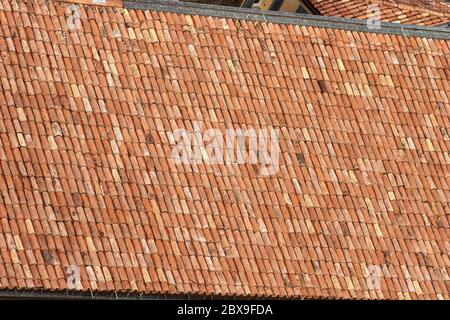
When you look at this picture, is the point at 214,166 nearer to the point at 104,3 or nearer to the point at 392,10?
the point at 104,3

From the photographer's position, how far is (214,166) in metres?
35.7

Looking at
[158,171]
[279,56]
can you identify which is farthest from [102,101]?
[279,56]

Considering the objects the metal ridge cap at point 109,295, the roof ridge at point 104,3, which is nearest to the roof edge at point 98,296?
the metal ridge cap at point 109,295

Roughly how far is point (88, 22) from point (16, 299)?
677 cm

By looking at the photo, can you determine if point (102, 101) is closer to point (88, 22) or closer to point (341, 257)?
point (88, 22)

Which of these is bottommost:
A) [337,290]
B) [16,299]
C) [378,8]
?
[16,299]

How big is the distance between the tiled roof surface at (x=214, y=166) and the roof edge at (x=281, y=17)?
167 millimetres

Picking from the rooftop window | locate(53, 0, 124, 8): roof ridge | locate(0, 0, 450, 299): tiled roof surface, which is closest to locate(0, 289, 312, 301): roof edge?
locate(0, 0, 450, 299): tiled roof surface

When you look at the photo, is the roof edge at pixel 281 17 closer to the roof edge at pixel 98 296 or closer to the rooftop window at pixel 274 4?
the roof edge at pixel 98 296

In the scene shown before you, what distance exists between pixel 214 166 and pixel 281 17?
487 cm

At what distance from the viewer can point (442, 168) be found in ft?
124

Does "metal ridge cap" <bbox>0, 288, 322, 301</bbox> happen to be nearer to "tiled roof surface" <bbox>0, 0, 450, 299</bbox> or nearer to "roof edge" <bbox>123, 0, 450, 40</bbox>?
"tiled roof surface" <bbox>0, 0, 450, 299</bbox>

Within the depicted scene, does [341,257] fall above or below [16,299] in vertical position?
above

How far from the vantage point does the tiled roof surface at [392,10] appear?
4828 centimetres
